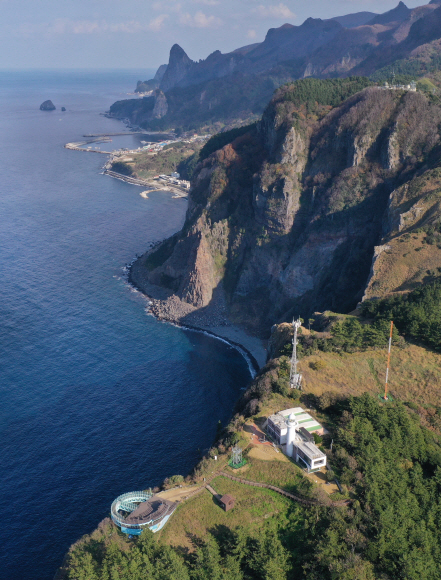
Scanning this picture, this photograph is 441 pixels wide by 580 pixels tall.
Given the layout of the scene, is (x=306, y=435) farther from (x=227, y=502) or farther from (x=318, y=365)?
(x=318, y=365)

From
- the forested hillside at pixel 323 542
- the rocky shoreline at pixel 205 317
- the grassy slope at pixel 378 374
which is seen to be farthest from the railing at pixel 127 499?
the rocky shoreline at pixel 205 317

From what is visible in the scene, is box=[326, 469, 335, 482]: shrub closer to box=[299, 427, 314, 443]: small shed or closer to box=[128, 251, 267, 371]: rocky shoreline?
box=[299, 427, 314, 443]: small shed

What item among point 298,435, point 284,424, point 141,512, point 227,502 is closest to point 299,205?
point 284,424

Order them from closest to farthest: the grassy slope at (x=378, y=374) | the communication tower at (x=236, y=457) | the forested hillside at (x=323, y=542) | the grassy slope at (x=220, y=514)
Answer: the forested hillside at (x=323, y=542) < the grassy slope at (x=220, y=514) < the communication tower at (x=236, y=457) < the grassy slope at (x=378, y=374)

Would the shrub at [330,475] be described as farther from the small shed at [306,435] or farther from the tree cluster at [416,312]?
the tree cluster at [416,312]

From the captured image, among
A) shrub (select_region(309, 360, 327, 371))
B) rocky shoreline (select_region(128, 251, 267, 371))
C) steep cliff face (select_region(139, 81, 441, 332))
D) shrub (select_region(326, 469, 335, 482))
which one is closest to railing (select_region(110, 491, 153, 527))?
shrub (select_region(326, 469, 335, 482))

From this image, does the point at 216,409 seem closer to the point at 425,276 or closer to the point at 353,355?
the point at 353,355
